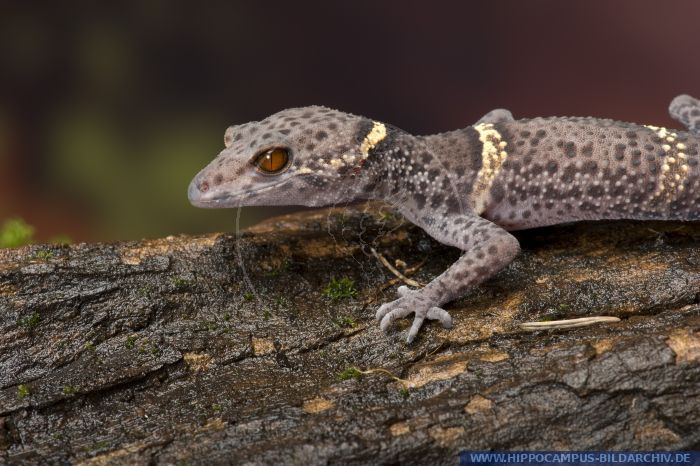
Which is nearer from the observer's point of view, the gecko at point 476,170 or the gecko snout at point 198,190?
the gecko snout at point 198,190

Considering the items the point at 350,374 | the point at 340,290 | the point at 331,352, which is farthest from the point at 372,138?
the point at 350,374

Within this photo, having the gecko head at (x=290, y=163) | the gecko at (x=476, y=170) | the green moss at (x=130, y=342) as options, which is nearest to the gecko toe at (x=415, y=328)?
the gecko at (x=476, y=170)

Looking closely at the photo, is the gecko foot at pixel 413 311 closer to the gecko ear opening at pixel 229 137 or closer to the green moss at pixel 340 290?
the green moss at pixel 340 290

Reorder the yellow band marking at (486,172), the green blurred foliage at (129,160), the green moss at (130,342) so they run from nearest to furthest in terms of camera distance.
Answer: the green moss at (130,342) → the yellow band marking at (486,172) → the green blurred foliage at (129,160)

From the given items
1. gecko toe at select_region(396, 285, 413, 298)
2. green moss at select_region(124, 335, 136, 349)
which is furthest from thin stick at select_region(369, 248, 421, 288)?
green moss at select_region(124, 335, 136, 349)

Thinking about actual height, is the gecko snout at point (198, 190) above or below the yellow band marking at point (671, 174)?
above

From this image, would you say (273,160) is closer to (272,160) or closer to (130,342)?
(272,160)

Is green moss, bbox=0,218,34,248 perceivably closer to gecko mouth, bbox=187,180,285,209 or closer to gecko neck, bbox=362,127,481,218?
gecko mouth, bbox=187,180,285,209

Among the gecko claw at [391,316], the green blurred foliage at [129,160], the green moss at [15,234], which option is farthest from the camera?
the green blurred foliage at [129,160]
